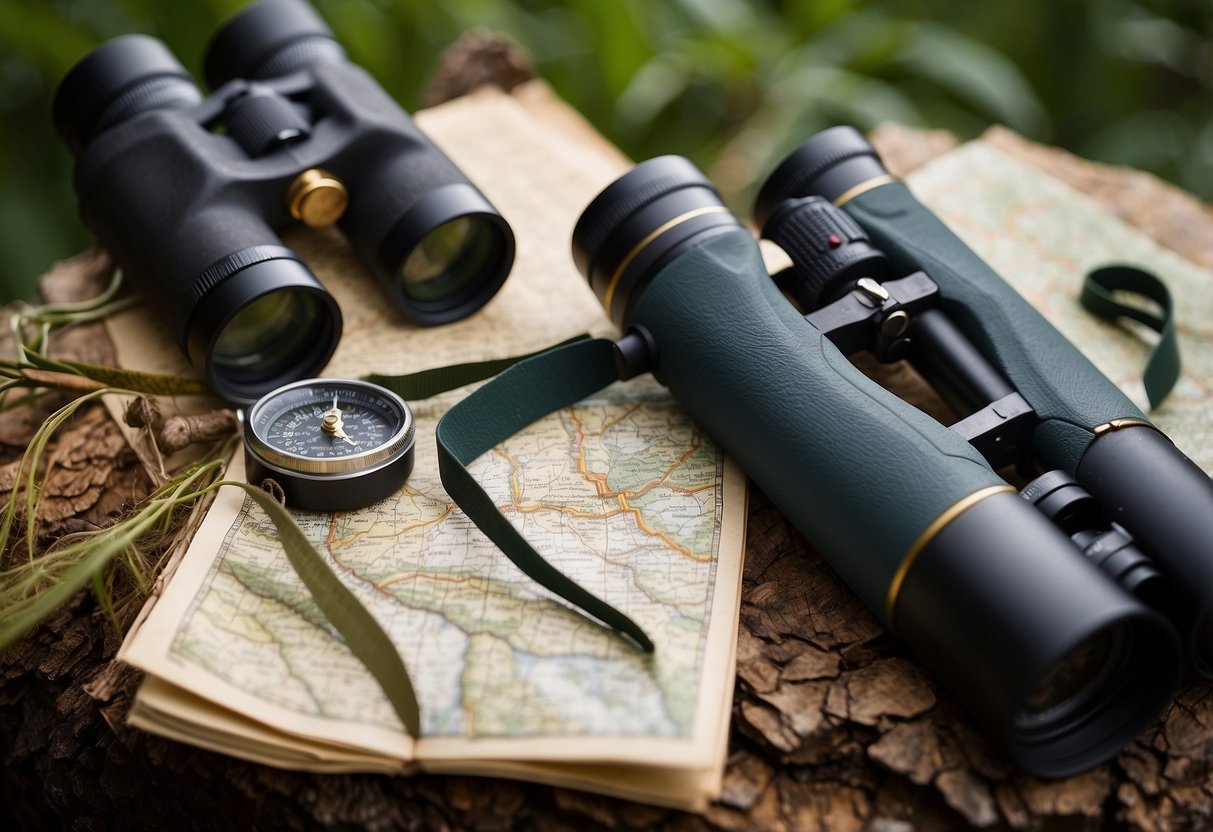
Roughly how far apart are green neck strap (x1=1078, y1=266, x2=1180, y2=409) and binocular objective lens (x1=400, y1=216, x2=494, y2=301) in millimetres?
1069

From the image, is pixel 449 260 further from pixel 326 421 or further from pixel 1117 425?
pixel 1117 425

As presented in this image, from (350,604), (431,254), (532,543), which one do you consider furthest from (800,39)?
(350,604)

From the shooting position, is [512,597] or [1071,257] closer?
[512,597]

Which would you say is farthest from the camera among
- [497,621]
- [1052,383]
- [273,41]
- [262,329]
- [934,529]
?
[273,41]

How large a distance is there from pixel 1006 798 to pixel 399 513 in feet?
2.81

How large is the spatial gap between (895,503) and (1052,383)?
355mm

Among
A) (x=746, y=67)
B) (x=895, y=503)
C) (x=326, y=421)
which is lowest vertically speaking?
(x=746, y=67)

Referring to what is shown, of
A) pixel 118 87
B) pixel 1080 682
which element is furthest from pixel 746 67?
pixel 1080 682

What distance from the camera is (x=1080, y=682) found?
4.43 feet

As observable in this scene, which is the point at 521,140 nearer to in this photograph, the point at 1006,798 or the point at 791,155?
the point at 791,155

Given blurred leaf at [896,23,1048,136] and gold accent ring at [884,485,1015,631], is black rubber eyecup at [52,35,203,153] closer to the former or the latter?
gold accent ring at [884,485,1015,631]

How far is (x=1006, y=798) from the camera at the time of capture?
4.32ft

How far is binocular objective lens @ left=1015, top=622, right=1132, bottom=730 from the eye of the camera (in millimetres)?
1318

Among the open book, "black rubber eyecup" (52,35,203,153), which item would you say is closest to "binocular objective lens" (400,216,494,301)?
the open book
